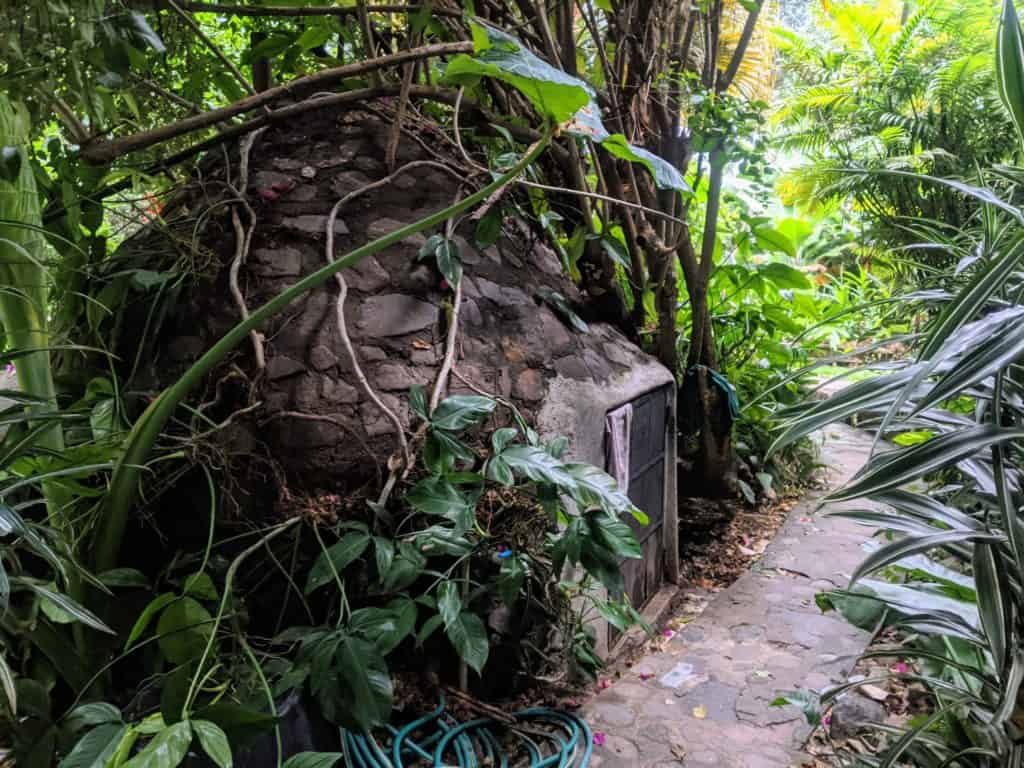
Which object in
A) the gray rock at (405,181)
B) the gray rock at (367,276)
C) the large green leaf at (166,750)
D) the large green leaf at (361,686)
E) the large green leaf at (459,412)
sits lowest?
the large green leaf at (361,686)

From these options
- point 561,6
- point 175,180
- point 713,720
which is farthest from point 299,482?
point 561,6

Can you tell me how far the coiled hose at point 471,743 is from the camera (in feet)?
5.01

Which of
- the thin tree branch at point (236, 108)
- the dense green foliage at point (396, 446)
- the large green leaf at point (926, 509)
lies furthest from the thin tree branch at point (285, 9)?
the large green leaf at point (926, 509)

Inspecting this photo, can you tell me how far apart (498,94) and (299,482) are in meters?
1.61

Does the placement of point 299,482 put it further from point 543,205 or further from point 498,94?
point 498,94

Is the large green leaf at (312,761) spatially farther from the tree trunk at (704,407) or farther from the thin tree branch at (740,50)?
the thin tree branch at (740,50)

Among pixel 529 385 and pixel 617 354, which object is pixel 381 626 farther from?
pixel 617 354

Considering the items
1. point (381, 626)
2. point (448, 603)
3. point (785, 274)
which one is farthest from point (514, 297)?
point (785, 274)

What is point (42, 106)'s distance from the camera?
4.75 ft

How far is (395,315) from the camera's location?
6.38ft

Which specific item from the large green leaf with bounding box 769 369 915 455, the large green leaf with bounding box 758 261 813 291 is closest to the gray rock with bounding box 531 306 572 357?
the large green leaf with bounding box 769 369 915 455

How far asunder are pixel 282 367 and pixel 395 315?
0.35 m

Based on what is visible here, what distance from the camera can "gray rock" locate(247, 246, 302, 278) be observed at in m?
1.95

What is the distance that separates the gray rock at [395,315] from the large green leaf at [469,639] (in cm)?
81
